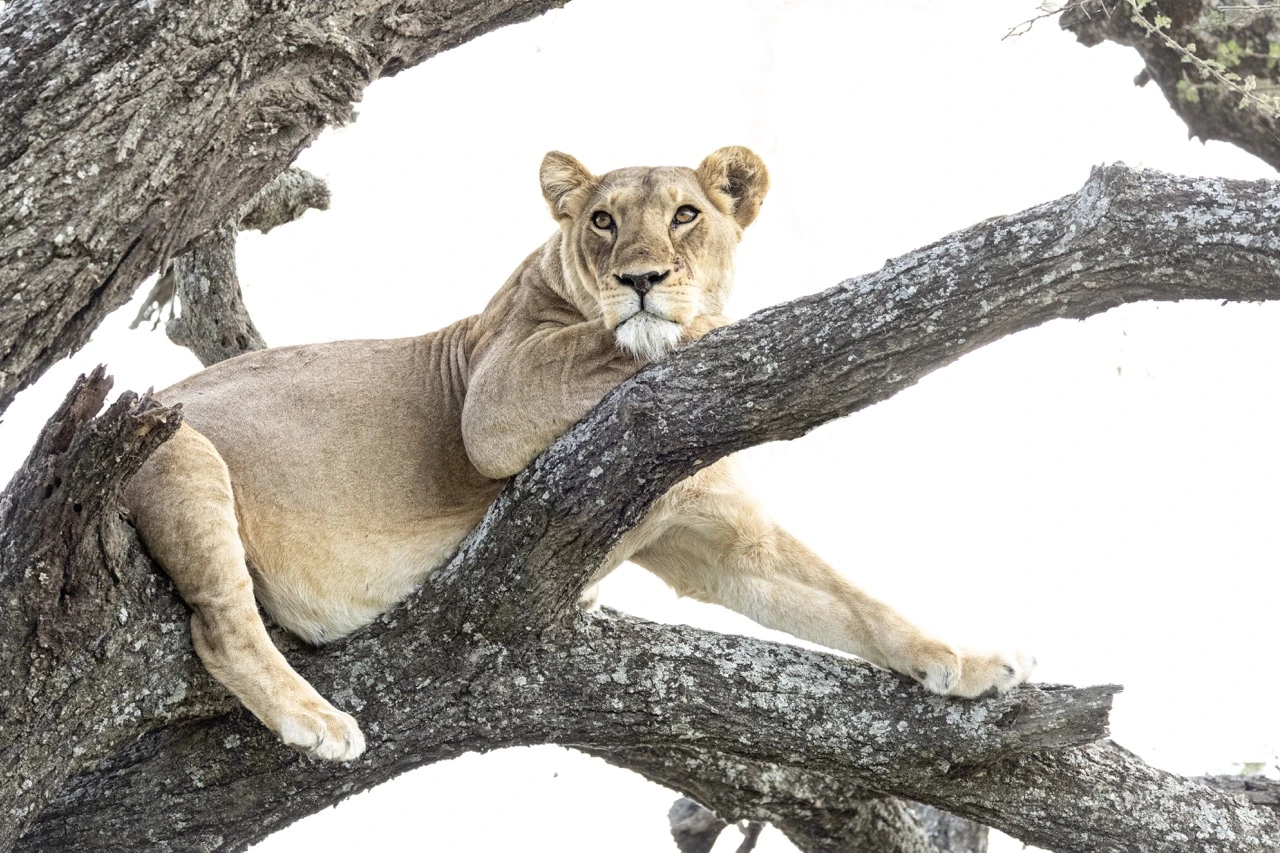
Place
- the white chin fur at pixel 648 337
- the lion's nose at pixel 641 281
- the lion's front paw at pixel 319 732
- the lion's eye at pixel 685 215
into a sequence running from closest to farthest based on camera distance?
the lion's front paw at pixel 319 732 < the white chin fur at pixel 648 337 < the lion's nose at pixel 641 281 < the lion's eye at pixel 685 215

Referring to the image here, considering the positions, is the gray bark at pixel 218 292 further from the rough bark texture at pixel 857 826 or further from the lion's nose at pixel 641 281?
the rough bark texture at pixel 857 826

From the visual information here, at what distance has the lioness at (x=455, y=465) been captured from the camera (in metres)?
3.82

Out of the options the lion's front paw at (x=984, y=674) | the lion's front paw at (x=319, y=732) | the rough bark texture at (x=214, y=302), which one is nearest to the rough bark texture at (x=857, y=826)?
the lion's front paw at (x=984, y=674)

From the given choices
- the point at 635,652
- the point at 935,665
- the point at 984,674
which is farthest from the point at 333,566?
the point at 984,674

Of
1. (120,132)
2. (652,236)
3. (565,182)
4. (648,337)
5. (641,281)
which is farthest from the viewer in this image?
(565,182)

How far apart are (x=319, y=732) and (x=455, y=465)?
1.04 meters

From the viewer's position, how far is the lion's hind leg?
3734mm

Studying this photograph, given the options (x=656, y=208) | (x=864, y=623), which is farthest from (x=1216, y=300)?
(x=656, y=208)

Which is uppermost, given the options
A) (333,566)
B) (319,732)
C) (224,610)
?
(333,566)

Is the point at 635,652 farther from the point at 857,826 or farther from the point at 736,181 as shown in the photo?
the point at 736,181

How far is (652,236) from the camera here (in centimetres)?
432

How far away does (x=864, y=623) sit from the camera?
4332 millimetres

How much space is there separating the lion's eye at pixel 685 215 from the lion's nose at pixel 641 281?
0.38 metres

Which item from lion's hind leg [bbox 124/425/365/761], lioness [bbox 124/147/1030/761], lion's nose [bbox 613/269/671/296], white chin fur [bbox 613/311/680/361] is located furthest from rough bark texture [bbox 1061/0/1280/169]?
lion's hind leg [bbox 124/425/365/761]
